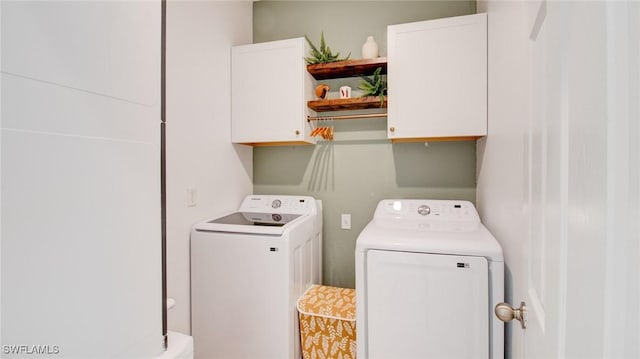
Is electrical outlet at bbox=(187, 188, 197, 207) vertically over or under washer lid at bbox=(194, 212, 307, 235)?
over

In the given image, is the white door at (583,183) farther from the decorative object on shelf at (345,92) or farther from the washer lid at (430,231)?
the decorative object on shelf at (345,92)

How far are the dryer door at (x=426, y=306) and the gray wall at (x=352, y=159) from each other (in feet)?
2.98

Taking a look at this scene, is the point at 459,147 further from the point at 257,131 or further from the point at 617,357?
the point at 617,357

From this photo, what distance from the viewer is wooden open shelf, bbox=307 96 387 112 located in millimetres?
2074

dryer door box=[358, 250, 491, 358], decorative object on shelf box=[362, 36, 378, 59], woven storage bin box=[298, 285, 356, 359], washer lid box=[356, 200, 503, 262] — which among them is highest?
decorative object on shelf box=[362, 36, 378, 59]

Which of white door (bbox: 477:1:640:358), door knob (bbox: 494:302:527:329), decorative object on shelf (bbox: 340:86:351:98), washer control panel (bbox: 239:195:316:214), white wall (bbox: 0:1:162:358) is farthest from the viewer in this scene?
washer control panel (bbox: 239:195:316:214)

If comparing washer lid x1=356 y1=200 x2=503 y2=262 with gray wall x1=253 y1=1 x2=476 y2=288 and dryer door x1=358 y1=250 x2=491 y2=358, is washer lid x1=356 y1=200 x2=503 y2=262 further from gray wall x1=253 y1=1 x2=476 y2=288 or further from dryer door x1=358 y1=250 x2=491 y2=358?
gray wall x1=253 y1=1 x2=476 y2=288

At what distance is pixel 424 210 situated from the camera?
1971mm

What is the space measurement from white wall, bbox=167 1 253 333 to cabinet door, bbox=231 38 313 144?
89mm

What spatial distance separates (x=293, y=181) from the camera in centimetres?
250

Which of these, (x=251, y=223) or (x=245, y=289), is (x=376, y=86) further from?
(x=245, y=289)

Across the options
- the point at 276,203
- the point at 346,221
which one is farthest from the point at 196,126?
the point at 346,221

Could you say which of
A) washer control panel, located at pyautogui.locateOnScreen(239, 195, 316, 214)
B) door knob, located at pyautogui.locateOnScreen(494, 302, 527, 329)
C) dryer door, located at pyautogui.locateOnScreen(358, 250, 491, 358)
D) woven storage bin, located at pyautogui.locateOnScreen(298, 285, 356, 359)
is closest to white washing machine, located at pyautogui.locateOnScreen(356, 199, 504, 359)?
dryer door, located at pyautogui.locateOnScreen(358, 250, 491, 358)

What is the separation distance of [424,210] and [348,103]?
0.95 metres
